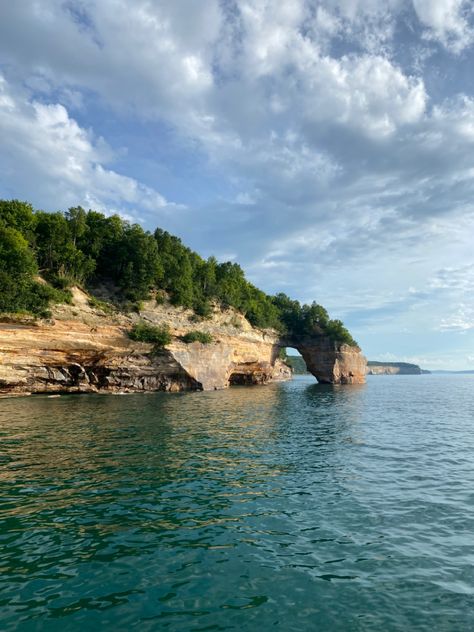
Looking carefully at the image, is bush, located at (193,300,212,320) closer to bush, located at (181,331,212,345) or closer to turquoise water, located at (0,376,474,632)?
bush, located at (181,331,212,345)

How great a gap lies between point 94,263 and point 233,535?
5187 centimetres

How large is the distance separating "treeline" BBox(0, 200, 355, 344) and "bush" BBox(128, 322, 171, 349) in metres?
5.98

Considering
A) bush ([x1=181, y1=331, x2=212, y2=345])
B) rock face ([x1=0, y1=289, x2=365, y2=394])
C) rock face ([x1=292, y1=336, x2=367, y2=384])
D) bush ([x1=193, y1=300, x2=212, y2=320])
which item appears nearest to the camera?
rock face ([x1=0, y1=289, x2=365, y2=394])

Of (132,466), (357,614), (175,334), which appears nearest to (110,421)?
(132,466)

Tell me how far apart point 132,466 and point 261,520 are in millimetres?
7314

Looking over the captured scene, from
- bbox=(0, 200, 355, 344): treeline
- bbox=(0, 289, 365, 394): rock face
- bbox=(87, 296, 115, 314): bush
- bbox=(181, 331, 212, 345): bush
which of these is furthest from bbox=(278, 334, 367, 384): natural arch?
bbox=(87, 296, 115, 314): bush

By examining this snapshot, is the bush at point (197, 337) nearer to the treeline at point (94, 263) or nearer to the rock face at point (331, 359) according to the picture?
the treeline at point (94, 263)

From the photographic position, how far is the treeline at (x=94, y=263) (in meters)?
Answer: 42.6

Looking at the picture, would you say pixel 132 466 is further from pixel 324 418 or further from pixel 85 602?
pixel 324 418

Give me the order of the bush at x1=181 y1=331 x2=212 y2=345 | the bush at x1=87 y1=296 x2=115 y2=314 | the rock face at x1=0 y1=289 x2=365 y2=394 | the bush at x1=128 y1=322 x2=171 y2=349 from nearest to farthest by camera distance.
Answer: the rock face at x1=0 y1=289 x2=365 y2=394
the bush at x1=87 y1=296 x2=115 y2=314
the bush at x1=128 y1=322 x2=171 y2=349
the bush at x1=181 y1=331 x2=212 y2=345

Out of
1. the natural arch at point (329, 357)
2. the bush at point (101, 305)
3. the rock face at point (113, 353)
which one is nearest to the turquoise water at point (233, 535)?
the rock face at point (113, 353)

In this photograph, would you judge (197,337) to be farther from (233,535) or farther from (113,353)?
(233,535)

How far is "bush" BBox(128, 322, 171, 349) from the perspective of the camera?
5334 centimetres

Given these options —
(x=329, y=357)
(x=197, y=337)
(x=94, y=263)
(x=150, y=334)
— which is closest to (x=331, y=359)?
(x=329, y=357)
